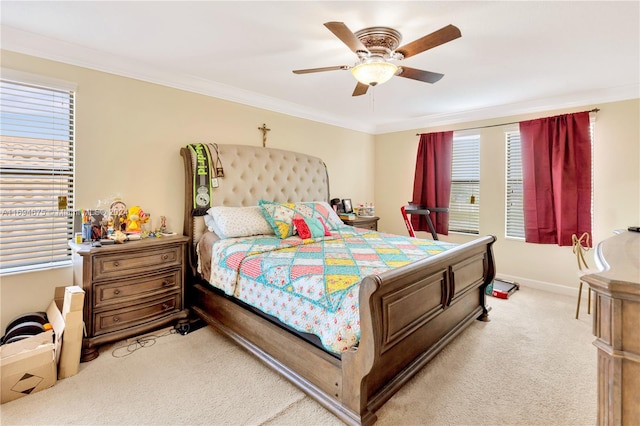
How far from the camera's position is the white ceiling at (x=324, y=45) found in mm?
1944

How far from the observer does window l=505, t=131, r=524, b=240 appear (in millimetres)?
4133

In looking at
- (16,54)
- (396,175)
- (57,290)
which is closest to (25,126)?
(16,54)

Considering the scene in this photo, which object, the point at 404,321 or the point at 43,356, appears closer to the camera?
the point at 404,321

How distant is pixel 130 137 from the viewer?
2850 mm

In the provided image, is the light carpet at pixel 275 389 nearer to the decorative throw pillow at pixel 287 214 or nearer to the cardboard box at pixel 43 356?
the cardboard box at pixel 43 356

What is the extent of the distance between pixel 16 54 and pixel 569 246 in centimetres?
592

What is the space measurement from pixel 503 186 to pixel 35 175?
524cm

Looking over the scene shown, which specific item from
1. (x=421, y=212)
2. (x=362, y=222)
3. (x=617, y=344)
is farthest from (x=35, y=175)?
(x=421, y=212)

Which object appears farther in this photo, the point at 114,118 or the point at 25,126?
the point at 114,118

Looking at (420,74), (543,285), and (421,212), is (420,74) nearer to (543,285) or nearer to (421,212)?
(421,212)

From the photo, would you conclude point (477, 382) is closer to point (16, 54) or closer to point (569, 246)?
point (569, 246)

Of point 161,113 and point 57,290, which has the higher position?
point 161,113

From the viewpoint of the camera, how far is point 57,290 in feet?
8.28

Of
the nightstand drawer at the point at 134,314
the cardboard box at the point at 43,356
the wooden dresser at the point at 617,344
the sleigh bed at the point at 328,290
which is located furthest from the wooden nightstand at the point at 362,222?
the wooden dresser at the point at 617,344
